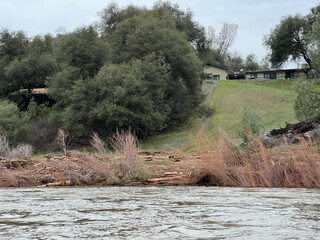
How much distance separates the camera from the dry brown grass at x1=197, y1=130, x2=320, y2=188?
20.6 metres

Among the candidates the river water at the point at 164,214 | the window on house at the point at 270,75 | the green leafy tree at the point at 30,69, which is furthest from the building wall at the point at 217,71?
the river water at the point at 164,214

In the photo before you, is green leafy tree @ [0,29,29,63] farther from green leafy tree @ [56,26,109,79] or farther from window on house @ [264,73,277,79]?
window on house @ [264,73,277,79]

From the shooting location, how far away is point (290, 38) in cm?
8675

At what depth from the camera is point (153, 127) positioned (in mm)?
54812

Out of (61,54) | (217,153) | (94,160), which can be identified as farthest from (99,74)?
(217,153)

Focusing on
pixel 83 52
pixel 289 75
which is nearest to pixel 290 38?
pixel 289 75

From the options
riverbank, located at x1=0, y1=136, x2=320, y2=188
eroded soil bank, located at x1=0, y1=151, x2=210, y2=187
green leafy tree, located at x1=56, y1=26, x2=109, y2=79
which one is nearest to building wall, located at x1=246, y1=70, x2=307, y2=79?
green leafy tree, located at x1=56, y1=26, x2=109, y2=79

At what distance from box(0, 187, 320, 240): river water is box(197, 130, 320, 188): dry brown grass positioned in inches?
57.1

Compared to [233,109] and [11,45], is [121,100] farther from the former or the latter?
[11,45]

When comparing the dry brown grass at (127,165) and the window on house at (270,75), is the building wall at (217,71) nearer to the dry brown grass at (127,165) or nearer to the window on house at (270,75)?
the window on house at (270,75)

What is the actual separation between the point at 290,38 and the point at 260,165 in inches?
2750

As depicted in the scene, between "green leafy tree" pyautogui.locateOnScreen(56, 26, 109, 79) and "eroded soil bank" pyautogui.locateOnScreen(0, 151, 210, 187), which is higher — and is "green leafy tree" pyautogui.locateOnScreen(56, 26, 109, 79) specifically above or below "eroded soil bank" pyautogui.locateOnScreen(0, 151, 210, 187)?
above

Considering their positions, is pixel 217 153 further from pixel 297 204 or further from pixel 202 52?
pixel 202 52

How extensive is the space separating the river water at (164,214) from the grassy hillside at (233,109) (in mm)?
27571
